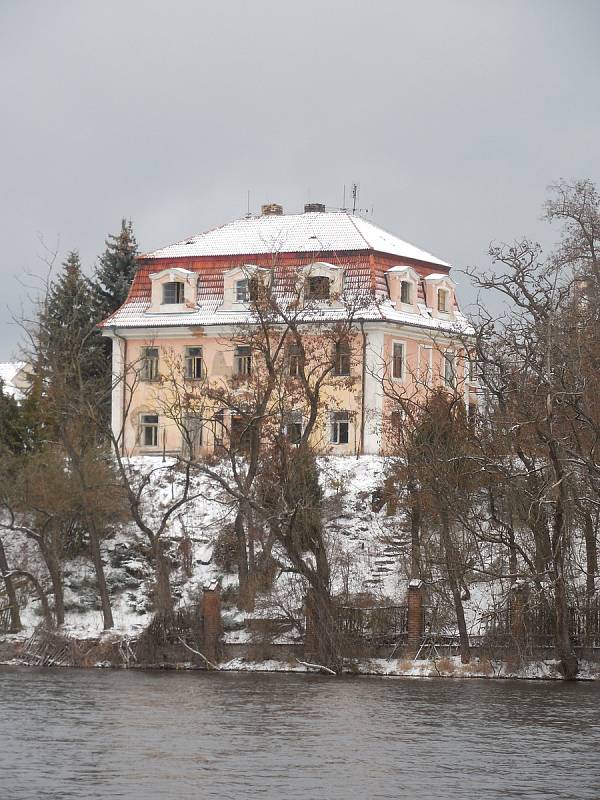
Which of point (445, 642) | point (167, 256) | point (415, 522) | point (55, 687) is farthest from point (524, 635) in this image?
point (167, 256)

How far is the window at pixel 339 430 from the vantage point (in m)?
63.5

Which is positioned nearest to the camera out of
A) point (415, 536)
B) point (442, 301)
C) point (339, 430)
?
point (415, 536)

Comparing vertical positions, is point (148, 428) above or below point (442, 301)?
below

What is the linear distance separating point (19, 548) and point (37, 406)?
6386 mm

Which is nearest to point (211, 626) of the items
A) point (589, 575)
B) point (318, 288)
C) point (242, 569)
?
point (242, 569)

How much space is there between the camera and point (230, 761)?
27797 millimetres

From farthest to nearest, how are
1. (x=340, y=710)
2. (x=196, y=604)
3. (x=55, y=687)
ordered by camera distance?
(x=196, y=604) < (x=55, y=687) < (x=340, y=710)

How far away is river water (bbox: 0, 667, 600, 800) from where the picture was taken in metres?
25.3

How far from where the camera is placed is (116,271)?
243 ft

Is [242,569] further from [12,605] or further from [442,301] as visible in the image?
[442,301]

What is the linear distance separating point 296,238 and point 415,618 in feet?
79.3

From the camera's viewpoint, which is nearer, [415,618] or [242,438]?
[415,618]

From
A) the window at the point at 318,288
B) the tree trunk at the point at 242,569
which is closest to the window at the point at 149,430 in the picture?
the window at the point at 318,288

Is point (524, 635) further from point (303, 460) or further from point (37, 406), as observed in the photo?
point (37, 406)
